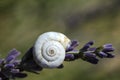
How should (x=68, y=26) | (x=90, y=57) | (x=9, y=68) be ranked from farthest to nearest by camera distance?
(x=68, y=26)
(x=90, y=57)
(x=9, y=68)

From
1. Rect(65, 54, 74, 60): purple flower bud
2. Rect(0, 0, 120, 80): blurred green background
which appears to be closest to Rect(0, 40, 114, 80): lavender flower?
Rect(65, 54, 74, 60): purple flower bud

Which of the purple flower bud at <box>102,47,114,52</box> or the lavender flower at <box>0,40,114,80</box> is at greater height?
the purple flower bud at <box>102,47,114,52</box>

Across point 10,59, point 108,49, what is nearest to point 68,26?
point 108,49

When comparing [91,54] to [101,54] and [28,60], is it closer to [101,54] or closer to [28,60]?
[101,54]

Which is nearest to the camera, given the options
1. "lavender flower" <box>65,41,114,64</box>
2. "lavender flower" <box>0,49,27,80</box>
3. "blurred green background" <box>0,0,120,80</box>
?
"lavender flower" <box>0,49,27,80</box>

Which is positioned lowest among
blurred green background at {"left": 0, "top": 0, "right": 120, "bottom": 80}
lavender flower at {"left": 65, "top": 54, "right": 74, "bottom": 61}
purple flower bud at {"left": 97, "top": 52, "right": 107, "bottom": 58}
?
lavender flower at {"left": 65, "top": 54, "right": 74, "bottom": 61}

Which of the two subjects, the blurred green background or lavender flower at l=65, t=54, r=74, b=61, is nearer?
lavender flower at l=65, t=54, r=74, b=61

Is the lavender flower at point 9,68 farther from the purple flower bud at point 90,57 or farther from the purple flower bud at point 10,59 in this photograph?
the purple flower bud at point 90,57

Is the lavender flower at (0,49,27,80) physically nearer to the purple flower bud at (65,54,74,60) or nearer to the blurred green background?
the purple flower bud at (65,54,74,60)

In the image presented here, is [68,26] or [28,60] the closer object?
[28,60]

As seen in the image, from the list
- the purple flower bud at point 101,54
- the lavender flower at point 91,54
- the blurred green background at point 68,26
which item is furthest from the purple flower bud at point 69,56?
the blurred green background at point 68,26
